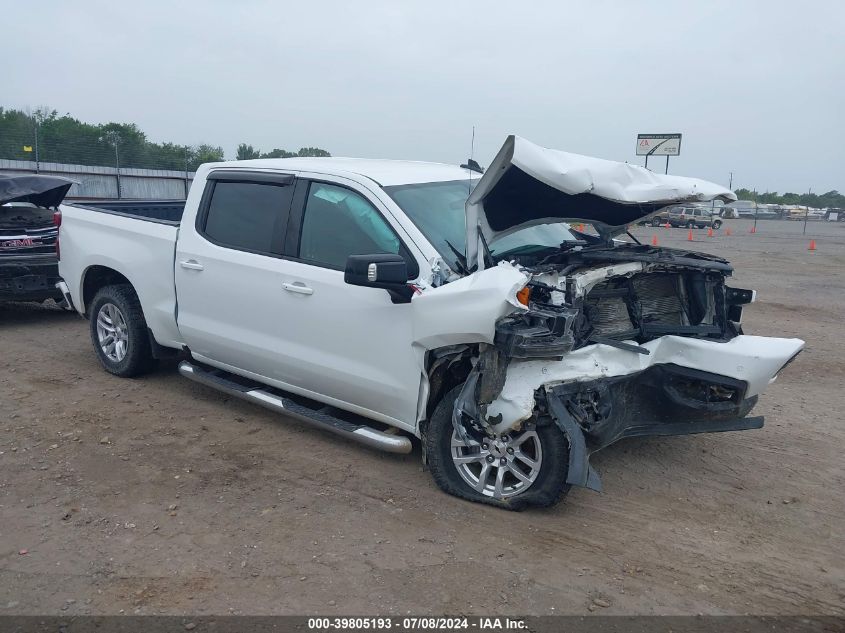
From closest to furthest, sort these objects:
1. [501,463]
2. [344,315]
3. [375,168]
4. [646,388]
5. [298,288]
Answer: [501,463] < [646,388] < [344,315] < [298,288] < [375,168]

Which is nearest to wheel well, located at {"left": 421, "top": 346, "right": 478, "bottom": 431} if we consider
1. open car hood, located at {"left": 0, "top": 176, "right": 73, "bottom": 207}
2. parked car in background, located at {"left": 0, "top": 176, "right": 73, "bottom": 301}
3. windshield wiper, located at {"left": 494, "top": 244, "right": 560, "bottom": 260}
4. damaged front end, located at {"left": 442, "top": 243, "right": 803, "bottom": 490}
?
damaged front end, located at {"left": 442, "top": 243, "right": 803, "bottom": 490}

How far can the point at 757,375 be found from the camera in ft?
14.0

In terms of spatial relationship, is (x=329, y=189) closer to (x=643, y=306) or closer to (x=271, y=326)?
(x=271, y=326)

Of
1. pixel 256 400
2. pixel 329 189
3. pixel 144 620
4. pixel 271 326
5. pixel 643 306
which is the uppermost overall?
pixel 329 189

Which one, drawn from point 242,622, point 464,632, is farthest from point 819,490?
point 242,622

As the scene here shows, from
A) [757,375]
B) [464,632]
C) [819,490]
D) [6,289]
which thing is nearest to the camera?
[464,632]

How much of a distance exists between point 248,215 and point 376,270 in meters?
1.68

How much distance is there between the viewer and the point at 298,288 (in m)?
4.86

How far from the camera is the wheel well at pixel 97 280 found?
655 centimetres

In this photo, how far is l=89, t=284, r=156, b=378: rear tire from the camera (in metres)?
6.28

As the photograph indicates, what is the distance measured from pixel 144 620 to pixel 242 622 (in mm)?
420

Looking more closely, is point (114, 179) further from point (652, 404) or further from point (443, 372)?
point (652, 404)

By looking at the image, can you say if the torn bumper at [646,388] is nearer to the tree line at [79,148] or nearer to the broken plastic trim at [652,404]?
the broken plastic trim at [652,404]

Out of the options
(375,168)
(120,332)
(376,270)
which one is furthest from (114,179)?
(376,270)
